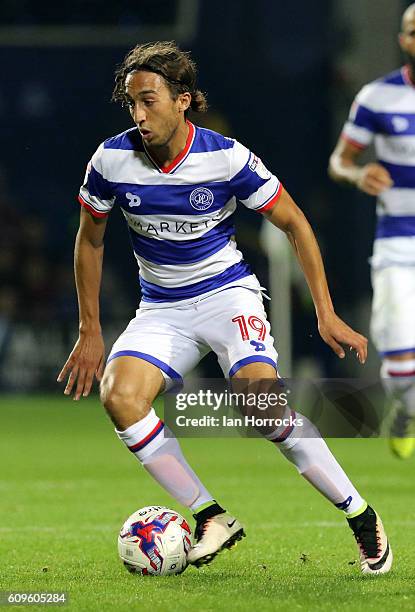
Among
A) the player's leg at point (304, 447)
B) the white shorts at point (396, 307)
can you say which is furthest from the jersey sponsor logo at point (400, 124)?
the player's leg at point (304, 447)

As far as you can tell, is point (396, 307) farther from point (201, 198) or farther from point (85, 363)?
point (85, 363)

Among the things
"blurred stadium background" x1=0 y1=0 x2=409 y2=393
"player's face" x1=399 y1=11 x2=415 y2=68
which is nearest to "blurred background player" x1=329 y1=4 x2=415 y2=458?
"player's face" x1=399 y1=11 x2=415 y2=68

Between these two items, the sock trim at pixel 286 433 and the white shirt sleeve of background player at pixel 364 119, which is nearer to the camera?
the sock trim at pixel 286 433

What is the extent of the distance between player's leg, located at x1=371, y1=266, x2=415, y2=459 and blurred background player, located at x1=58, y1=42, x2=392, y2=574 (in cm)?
224

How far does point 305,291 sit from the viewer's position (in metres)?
16.7

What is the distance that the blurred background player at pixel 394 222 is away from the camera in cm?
745

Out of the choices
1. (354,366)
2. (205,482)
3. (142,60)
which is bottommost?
(354,366)

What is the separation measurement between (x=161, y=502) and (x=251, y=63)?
11574mm

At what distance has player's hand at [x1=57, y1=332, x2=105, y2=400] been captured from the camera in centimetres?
527

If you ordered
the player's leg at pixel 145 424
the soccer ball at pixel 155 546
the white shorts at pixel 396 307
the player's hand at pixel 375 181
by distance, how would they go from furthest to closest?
the white shorts at pixel 396 307 < the player's hand at pixel 375 181 < the player's leg at pixel 145 424 < the soccer ball at pixel 155 546

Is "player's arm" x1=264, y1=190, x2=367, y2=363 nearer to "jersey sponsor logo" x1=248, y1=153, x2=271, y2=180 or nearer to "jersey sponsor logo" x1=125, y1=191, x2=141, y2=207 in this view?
"jersey sponsor logo" x1=248, y1=153, x2=271, y2=180

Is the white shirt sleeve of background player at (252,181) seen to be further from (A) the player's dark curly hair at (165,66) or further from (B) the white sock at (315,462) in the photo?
(B) the white sock at (315,462)

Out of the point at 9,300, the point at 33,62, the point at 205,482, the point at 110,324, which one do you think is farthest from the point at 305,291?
the point at 205,482

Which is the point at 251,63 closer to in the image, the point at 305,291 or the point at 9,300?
the point at 305,291
